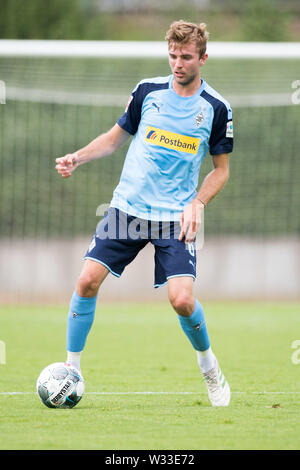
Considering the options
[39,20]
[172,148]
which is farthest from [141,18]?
[172,148]

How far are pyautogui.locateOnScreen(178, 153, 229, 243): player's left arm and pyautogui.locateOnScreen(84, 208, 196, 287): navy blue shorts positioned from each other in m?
0.12

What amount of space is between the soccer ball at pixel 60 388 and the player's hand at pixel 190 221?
1.21 meters

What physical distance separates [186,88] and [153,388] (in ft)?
7.96

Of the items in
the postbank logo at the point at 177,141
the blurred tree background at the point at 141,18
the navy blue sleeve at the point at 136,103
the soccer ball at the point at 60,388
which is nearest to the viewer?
the soccer ball at the point at 60,388

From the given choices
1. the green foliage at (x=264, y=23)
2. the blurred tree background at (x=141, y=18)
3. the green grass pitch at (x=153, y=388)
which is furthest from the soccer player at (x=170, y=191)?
the green foliage at (x=264, y=23)

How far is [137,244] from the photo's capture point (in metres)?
5.89

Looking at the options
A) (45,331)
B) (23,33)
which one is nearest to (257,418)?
(45,331)

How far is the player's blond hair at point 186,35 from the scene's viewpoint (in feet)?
18.5

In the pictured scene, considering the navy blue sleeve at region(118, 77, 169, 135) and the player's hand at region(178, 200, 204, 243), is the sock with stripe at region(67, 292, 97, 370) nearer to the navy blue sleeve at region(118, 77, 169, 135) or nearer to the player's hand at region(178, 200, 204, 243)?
the player's hand at region(178, 200, 204, 243)

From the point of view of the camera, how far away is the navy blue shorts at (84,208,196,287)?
18.9 ft

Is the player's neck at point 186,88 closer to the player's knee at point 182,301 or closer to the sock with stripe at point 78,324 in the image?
the player's knee at point 182,301

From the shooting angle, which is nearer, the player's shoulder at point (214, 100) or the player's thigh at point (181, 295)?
the player's thigh at point (181, 295)

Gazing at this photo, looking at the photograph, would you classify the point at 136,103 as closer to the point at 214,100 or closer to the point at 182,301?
the point at 214,100
